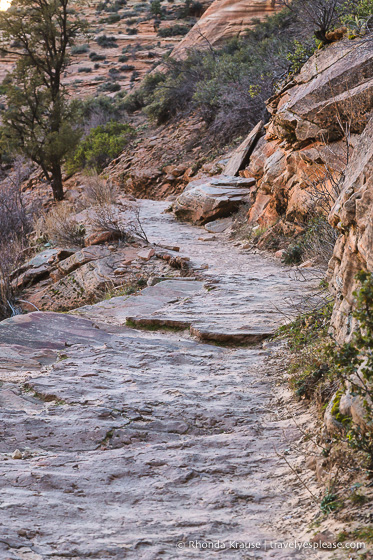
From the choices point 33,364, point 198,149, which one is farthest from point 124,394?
point 198,149

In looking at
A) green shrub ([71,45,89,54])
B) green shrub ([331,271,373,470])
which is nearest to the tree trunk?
green shrub ([331,271,373,470])

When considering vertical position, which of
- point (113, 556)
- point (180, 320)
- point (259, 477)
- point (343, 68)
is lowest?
point (180, 320)

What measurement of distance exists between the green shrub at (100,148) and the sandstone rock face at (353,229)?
61.1ft

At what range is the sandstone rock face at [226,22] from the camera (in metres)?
24.8

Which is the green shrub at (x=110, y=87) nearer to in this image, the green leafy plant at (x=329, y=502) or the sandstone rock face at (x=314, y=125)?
the sandstone rock face at (x=314, y=125)

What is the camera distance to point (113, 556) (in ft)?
6.27

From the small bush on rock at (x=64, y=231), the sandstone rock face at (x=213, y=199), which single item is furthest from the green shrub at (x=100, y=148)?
the small bush on rock at (x=64, y=231)

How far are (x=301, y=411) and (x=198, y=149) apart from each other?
15.6 m

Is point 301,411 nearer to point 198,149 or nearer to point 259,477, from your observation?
point 259,477

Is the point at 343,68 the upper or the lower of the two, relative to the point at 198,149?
upper

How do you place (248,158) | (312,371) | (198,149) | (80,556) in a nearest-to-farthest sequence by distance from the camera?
(80,556) → (312,371) → (248,158) → (198,149)

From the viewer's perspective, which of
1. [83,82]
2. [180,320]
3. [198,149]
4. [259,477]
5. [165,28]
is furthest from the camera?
[165,28]

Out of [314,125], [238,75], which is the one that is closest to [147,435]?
[314,125]

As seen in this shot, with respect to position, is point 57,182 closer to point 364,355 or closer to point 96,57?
point 364,355
